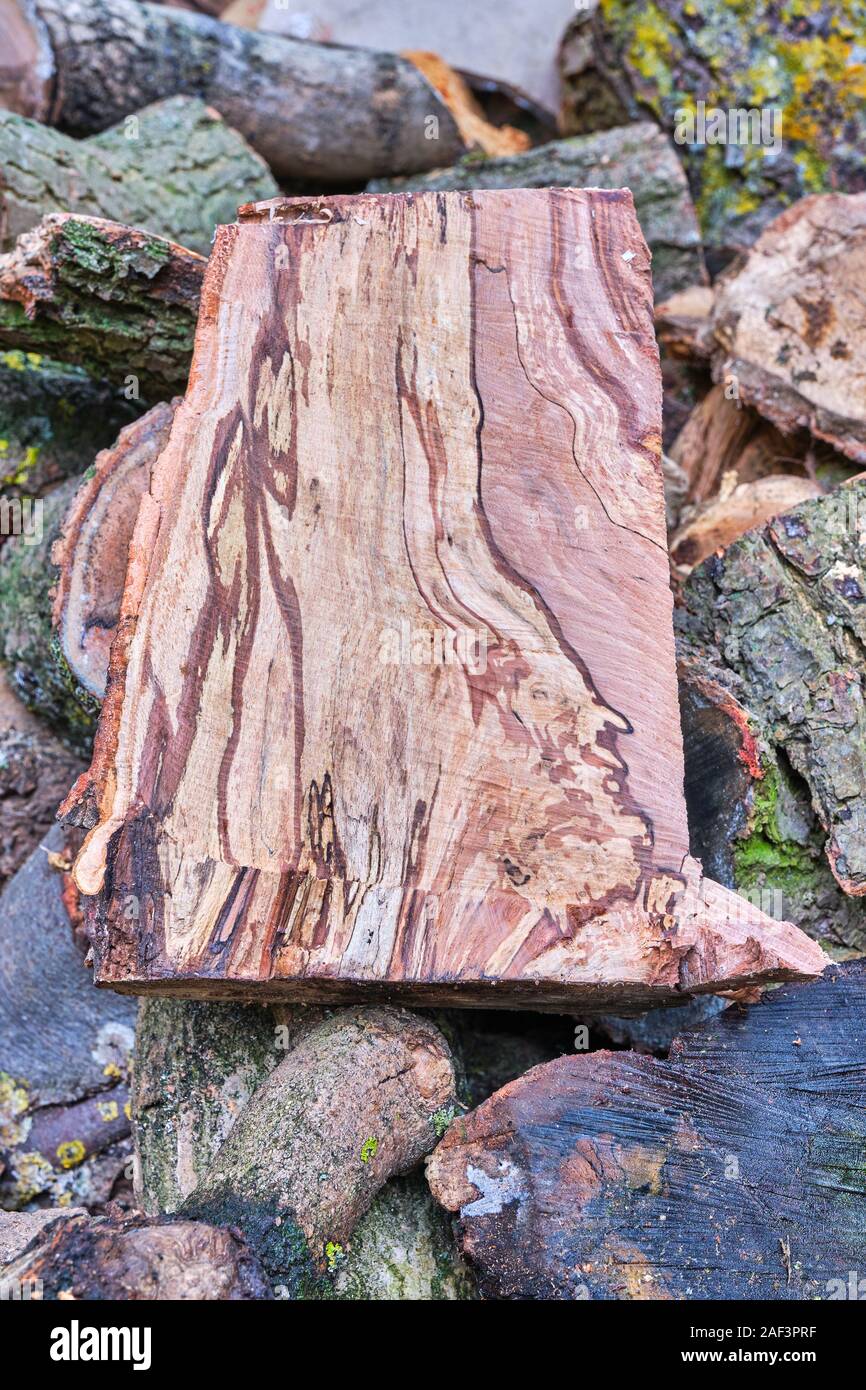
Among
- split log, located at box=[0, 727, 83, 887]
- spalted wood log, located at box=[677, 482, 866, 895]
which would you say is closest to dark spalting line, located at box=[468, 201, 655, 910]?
spalted wood log, located at box=[677, 482, 866, 895]

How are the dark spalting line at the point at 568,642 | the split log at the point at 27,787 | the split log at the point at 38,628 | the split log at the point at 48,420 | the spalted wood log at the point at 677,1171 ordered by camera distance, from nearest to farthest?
the spalted wood log at the point at 677,1171 < the dark spalting line at the point at 568,642 < the split log at the point at 38,628 < the split log at the point at 27,787 < the split log at the point at 48,420

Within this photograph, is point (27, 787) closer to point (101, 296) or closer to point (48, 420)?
point (48, 420)

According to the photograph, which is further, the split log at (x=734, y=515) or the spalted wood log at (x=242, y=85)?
the spalted wood log at (x=242, y=85)

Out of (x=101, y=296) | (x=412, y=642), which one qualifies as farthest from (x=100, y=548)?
(x=412, y=642)

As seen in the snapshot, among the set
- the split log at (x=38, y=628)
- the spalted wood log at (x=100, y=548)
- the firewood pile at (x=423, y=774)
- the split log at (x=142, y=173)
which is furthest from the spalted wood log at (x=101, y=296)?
the split log at (x=142, y=173)

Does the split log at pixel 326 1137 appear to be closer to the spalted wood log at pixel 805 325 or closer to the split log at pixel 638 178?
the spalted wood log at pixel 805 325
